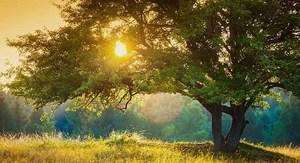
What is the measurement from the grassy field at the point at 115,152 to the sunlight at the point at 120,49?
425cm

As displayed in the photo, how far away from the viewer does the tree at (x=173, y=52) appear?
15062 millimetres

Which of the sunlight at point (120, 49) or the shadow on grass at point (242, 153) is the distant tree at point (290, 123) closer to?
the shadow on grass at point (242, 153)

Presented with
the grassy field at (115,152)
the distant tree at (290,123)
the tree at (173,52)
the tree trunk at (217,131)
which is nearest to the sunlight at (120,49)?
the tree at (173,52)

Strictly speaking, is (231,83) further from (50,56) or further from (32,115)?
(32,115)

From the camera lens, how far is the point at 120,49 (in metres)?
17.2

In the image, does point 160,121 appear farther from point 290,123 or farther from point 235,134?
point 235,134

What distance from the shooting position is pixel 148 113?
8200cm

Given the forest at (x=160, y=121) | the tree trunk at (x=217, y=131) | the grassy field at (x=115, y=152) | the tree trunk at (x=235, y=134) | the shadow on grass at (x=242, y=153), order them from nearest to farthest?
1. the grassy field at (x=115, y=152)
2. the shadow on grass at (x=242, y=153)
3. the tree trunk at (x=235, y=134)
4. the tree trunk at (x=217, y=131)
5. the forest at (x=160, y=121)

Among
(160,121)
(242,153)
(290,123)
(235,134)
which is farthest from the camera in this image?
(160,121)

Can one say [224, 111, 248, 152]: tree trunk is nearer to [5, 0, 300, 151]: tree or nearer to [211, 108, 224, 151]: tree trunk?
[211, 108, 224, 151]: tree trunk

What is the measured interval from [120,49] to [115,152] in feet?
14.9

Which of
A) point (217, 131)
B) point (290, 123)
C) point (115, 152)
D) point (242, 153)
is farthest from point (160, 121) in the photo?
point (115, 152)

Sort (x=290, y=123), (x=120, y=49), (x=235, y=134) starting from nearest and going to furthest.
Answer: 1. (x=120, y=49)
2. (x=235, y=134)
3. (x=290, y=123)

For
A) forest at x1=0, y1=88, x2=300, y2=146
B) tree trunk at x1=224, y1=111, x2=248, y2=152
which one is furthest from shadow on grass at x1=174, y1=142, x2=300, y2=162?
forest at x1=0, y1=88, x2=300, y2=146
